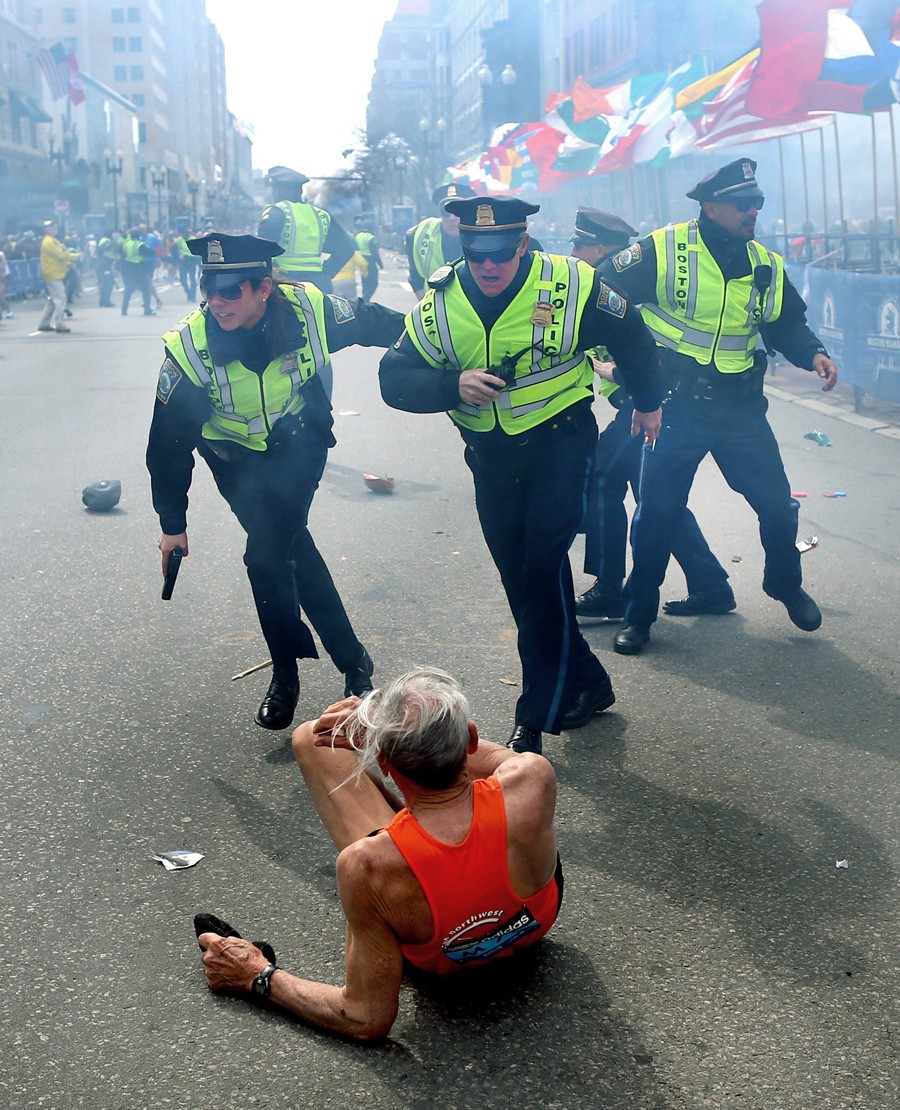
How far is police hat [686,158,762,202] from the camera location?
5.09 meters

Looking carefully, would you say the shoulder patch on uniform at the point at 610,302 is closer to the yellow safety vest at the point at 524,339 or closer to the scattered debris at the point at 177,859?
the yellow safety vest at the point at 524,339

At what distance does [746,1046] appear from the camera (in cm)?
281

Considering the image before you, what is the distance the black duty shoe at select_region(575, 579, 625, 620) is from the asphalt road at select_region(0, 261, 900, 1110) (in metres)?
0.12

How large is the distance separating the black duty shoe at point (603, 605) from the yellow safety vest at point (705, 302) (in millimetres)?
1162

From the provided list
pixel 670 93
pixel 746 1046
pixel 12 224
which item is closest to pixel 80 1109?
pixel 746 1046

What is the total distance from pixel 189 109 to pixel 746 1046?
165 m

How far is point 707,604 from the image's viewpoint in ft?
19.8

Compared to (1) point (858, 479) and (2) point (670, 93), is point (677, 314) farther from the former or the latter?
(2) point (670, 93)

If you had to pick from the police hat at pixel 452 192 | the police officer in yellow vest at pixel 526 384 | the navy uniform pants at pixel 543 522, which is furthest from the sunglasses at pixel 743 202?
the police hat at pixel 452 192

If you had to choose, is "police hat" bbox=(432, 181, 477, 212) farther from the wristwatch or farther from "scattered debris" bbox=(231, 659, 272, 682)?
the wristwatch

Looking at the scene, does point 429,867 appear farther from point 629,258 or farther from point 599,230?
point 599,230

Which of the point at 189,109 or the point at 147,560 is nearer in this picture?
the point at 147,560

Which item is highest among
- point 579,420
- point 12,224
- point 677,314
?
point 12,224

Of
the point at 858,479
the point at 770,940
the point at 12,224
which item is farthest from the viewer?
the point at 12,224
